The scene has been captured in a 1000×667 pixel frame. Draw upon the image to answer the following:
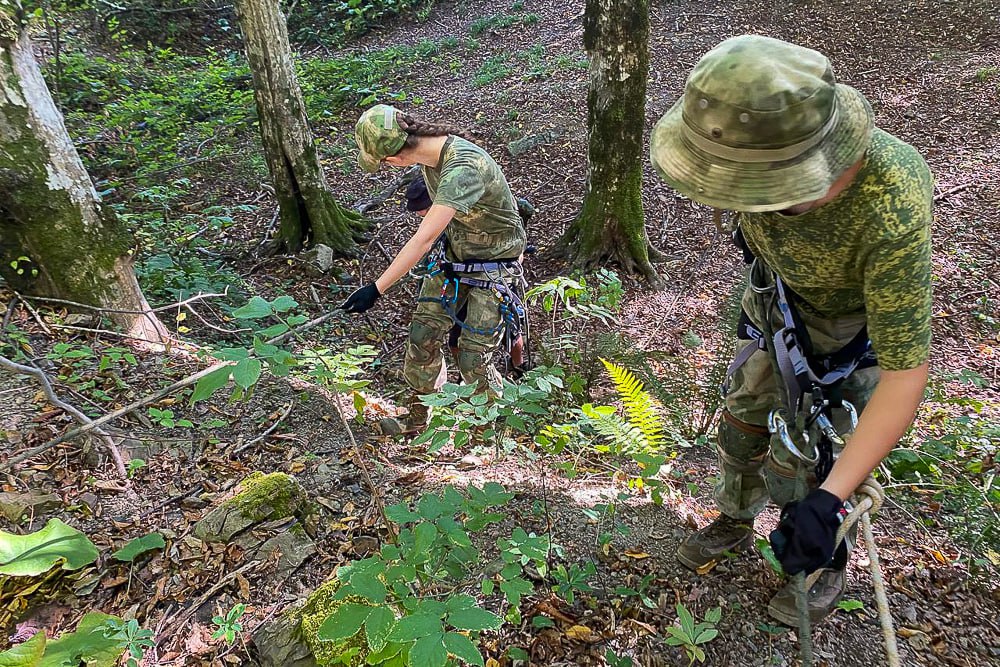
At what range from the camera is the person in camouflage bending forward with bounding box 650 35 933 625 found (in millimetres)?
1441

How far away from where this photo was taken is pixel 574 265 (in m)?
6.04

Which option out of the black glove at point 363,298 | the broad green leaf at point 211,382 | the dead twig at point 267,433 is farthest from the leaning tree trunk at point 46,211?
the broad green leaf at point 211,382

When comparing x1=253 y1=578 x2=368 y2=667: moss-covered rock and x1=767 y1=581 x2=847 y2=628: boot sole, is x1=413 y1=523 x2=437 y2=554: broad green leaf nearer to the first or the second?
x1=253 y1=578 x2=368 y2=667: moss-covered rock

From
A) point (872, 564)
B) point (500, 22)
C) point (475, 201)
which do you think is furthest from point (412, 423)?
point (500, 22)

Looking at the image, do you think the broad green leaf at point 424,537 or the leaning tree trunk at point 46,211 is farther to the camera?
the leaning tree trunk at point 46,211

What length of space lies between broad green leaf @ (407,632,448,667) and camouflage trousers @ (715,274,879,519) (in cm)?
147

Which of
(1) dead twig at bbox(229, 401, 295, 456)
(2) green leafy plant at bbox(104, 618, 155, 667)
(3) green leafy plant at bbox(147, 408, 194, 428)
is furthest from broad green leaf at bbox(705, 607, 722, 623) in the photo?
(3) green leafy plant at bbox(147, 408, 194, 428)

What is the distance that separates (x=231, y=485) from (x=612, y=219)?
14.6ft

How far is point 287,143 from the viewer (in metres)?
6.22

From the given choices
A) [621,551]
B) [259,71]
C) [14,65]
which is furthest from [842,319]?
[259,71]

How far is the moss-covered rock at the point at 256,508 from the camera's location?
8.91 feet

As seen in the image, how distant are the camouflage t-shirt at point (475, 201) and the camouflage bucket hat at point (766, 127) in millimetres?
1922

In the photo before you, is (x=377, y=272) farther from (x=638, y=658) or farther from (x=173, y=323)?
(x=638, y=658)

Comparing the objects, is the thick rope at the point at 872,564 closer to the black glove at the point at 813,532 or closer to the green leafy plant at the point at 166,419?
the black glove at the point at 813,532
